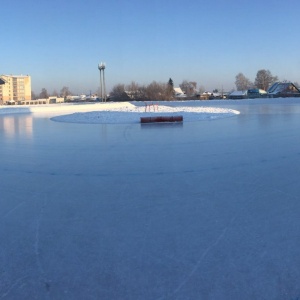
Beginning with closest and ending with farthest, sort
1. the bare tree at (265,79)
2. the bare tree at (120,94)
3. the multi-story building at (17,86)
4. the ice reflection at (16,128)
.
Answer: the ice reflection at (16,128) < the bare tree at (120,94) < the bare tree at (265,79) < the multi-story building at (17,86)

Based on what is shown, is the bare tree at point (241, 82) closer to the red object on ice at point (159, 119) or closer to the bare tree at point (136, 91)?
the bare tree at point (136, 91)

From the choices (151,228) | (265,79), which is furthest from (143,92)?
(151,228)

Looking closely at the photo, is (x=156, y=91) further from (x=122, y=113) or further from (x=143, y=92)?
(x=122, y=113)

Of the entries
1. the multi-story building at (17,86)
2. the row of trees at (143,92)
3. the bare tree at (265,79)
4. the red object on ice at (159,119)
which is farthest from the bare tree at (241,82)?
the red object on ice at (159,119)

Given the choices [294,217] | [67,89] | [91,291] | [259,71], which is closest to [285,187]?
[294,217]

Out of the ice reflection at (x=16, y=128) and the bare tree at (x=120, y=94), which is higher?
the bare tree at (x=120, y=94)

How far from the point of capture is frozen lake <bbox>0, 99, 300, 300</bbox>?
120 inches

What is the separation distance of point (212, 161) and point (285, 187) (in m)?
2.60

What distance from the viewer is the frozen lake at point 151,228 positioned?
3.04m

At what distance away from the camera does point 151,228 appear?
4273 millimetres

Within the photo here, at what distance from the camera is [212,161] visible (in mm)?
8453

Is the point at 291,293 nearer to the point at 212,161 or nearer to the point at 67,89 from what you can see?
the point at 212,161

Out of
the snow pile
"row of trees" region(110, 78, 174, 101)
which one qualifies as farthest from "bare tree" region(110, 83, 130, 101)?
the snow pile

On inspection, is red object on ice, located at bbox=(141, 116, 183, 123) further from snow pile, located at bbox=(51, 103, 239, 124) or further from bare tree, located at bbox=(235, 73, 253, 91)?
bare tree, located at bbox=(235, 73, 253, 91)
